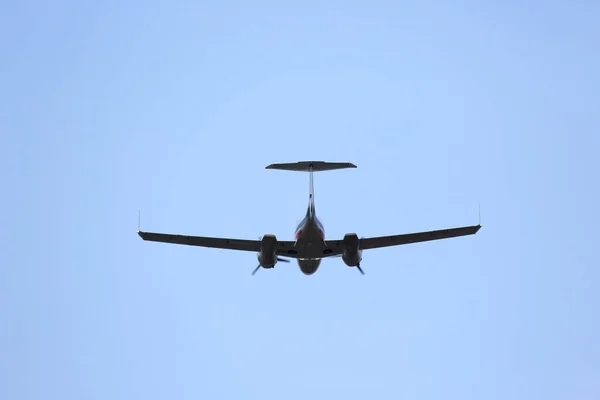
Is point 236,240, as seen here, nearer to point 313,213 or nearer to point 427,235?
point 313,213

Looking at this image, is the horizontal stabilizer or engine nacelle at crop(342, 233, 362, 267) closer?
engine nacelle at crop(342, 233, 362, 267)

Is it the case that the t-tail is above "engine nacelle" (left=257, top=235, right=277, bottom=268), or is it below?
above

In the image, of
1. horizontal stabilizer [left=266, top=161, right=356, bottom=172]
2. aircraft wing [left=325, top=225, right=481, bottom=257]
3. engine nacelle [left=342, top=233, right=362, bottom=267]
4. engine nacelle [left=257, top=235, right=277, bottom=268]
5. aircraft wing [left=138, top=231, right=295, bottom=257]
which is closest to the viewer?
engine nacelle [left=257, top=235, right=277, bottom=268]

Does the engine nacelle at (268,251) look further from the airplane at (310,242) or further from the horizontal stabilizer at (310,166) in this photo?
the horizontal stabilizer at (310,166)

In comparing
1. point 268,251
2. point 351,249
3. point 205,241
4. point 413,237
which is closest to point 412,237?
point 413,237

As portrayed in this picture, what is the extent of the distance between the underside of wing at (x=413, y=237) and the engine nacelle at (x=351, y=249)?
1.72 metres

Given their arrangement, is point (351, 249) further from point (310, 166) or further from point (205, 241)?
point (205, 241)

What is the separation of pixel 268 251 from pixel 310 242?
95.0 inches

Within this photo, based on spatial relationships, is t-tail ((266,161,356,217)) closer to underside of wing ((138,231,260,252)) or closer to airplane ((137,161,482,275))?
airplane ((137,161,482,275))

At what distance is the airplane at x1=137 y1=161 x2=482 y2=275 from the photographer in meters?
41.4

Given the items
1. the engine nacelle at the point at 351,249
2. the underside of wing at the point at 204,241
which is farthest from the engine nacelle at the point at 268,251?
the engine nacelle at the point at 351,249

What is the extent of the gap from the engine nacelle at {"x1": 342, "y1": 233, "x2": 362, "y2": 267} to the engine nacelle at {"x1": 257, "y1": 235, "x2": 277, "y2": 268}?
401 centimetres

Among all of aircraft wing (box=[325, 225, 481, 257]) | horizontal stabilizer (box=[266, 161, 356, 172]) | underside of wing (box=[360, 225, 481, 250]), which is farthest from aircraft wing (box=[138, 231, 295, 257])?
underside of wing (box=[360, 225, 481, 250])

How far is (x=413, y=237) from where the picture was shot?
4344 centimetres
